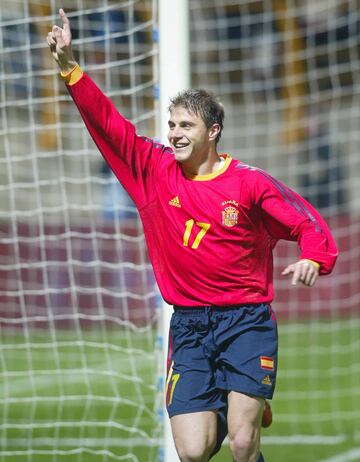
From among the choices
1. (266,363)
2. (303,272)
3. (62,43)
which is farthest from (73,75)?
(266,363)

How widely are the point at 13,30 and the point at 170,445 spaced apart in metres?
8.70

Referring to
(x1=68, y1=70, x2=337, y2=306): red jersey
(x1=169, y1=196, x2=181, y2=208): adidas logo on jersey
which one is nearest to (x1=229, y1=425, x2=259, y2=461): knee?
(x1=68, y1=70, x2=337, y2=306): red jersey

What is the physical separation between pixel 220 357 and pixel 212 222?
0.62 m

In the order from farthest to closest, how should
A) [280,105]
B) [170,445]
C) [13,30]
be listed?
[280,105] < [13,30] < [170,445]

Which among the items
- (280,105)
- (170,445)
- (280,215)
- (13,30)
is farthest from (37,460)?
(280,105)

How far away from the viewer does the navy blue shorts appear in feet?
15.6

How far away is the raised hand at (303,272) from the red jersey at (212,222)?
278 mm

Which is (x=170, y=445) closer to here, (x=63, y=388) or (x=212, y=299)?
(x=212, y=299)

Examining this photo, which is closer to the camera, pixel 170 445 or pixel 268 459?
pixel 170 445

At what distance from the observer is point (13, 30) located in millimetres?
13367

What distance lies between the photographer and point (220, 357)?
482 cm

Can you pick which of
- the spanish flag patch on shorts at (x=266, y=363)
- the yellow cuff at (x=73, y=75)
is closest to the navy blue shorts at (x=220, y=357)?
the spanish flag patch on shorts at (x=266, y=363)

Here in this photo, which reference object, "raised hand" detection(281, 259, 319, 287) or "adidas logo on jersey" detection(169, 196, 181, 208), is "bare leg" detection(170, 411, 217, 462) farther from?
"adidas logo on jersey" detection(169, 196, 181, 208)

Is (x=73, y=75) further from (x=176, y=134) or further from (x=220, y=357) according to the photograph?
(x=220, y=357)
